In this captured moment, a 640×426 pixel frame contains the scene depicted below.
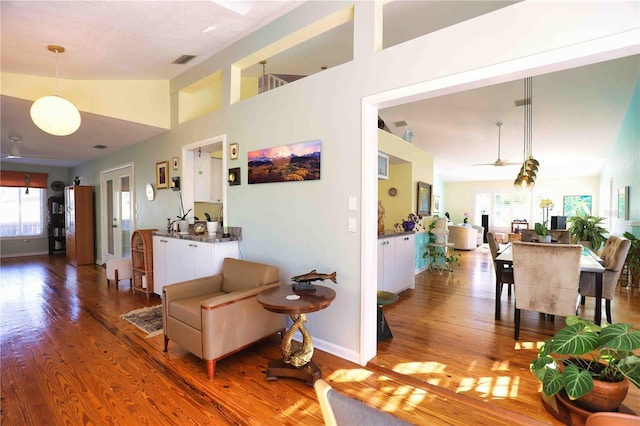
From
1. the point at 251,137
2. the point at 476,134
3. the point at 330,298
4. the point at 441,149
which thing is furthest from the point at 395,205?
the point at 330,298

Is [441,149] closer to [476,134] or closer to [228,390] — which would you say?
[476,134]

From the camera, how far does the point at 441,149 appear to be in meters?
7.48

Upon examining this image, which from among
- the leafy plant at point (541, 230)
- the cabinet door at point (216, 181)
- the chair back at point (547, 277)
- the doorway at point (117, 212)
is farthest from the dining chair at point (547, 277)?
the doorway at point (117, 212)

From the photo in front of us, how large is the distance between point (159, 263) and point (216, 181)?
147 cm

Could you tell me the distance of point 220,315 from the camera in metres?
2.27

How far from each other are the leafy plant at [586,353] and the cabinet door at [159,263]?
4058mm

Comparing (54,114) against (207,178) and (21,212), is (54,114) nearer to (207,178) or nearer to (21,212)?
(207,178)

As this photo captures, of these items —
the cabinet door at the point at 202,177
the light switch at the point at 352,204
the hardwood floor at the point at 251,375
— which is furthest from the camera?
the cabinet door at the point at 202,177

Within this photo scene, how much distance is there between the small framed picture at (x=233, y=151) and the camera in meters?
3.49

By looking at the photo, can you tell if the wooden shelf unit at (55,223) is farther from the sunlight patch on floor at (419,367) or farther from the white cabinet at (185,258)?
the sunlight patch on floor at (419,367)

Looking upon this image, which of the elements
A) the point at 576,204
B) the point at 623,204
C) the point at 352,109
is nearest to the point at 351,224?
the point at 352,109

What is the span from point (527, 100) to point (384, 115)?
2.15 meters

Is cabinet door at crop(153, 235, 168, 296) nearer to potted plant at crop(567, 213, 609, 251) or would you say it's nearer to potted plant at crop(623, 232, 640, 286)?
potted plant at crop(623, 232, 640, 286)

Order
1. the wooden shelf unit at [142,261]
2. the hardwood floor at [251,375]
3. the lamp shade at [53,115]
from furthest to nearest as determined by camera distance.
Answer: the wooden shelf unit at [142,261], the lamp shade at [53,115], the hardwood floor at [251,375]
